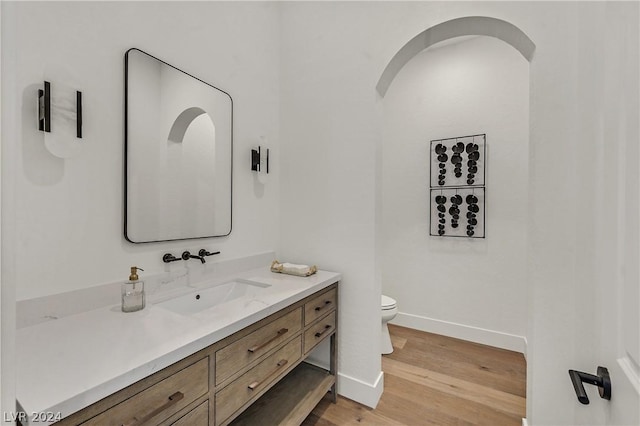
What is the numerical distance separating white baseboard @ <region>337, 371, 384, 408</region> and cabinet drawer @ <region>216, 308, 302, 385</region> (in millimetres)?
749

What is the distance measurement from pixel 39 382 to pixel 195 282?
94 cm

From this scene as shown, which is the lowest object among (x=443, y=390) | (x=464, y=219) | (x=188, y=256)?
(x=443, y=390)

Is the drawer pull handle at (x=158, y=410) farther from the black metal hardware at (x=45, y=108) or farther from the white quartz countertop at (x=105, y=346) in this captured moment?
the black metal hardware at (x=45, y=108)

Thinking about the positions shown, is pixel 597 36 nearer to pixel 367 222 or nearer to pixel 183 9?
pixel 367 222

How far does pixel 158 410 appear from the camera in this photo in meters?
0.81

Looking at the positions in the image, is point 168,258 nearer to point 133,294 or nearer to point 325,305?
point 133,294

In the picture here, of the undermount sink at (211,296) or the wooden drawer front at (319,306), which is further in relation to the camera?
the wooden drawer front at (319,306)

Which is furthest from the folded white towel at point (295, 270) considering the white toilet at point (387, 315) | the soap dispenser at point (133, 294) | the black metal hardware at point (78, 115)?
the black metal hardware at point (78, 115)

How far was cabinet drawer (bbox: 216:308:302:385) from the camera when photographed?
1.02 m

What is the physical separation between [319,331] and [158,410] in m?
0.97

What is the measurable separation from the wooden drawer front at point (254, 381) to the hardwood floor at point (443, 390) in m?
0.64

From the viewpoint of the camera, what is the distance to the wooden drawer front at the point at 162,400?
724 mm

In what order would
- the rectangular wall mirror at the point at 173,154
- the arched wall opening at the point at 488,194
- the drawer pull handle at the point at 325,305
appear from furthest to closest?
1. the arched wall opening at the point at 488,194
2. the drawer pull handle at the point at 325,305
3. the rectangular wall mirror at the point at 173,154

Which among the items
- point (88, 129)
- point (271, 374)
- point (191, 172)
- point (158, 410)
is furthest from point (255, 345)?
point (88, 129)
